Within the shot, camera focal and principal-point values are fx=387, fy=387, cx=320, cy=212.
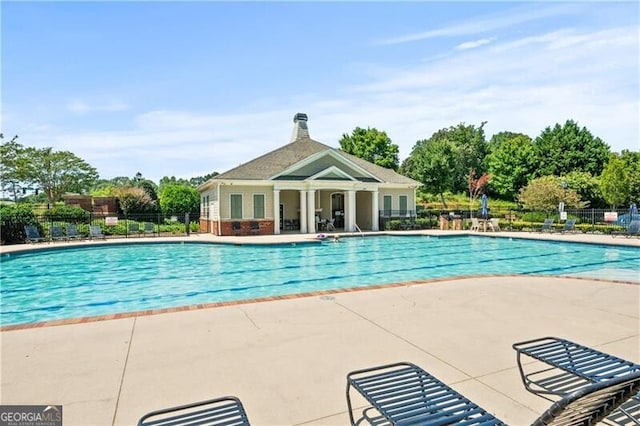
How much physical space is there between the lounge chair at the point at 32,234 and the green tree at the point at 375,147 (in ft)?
103

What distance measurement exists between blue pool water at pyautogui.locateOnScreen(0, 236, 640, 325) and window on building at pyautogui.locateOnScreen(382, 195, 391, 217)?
7.19 m

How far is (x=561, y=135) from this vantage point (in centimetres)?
3797

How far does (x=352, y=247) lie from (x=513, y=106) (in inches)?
435

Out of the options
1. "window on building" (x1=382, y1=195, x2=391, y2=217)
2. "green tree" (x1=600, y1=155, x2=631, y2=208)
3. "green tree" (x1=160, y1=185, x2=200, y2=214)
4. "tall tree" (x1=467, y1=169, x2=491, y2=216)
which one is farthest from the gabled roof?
"green tree" (x1=600, y1=155, x2=631, y2=208)

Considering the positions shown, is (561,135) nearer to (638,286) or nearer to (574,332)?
(638,286)

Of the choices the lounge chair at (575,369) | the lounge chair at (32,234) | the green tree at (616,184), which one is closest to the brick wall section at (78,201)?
the lounge chair at (32,234)

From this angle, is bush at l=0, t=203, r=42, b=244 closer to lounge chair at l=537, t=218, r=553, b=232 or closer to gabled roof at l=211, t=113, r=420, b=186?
gabled roof at l=211, t=113, r=420, b=186

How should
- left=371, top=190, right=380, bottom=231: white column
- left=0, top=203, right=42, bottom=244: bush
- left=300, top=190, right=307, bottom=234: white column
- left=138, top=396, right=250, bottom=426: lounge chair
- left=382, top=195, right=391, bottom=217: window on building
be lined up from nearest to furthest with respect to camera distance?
left=138, top=396, right=250, bottom=426: lounge chair, left=0, top=203, right=42, bottom=244: bush, left=300, top=190, right=307, bottom=234: white column, left=371, top=190, right=380, bottom=231: white column, left=382, top=195, right=391, bottom=217: window on building

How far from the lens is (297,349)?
4277 millimetres

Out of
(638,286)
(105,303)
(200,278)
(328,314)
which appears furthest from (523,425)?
(200,278)

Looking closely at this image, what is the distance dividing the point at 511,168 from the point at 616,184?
1083 centimetres

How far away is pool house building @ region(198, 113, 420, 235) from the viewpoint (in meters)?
22.8

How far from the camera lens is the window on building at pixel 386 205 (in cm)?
2694

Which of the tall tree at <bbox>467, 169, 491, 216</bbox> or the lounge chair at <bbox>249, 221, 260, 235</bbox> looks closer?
the lounge chair at <bbox>249, 221, 260, 235</bbox>
